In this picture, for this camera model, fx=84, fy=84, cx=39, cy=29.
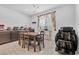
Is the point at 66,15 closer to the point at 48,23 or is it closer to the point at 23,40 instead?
the point at 48,23

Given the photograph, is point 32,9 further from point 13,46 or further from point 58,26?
point 13,46

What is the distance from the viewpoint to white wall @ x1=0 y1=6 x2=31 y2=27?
173cm

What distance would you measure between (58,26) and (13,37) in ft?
3.30

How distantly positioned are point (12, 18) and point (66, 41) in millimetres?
1230

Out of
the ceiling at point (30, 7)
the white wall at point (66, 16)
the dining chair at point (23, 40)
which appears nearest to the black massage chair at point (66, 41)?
the white wall at point (66, 16)

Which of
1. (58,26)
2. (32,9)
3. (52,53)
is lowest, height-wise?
(52,53)

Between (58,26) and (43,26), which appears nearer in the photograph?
(58,26)

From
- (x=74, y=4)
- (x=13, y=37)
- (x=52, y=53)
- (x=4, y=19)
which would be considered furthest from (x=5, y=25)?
(x=74, y=4)

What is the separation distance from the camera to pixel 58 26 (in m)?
1.73

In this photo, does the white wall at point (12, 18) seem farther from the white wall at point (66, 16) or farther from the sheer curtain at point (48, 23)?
the white wall at point (66, 16)

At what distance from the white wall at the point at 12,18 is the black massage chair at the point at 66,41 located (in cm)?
71

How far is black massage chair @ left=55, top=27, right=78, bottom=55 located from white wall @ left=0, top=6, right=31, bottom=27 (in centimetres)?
71

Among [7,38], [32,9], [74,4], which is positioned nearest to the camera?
[74,4]

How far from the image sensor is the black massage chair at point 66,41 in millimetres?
1693
